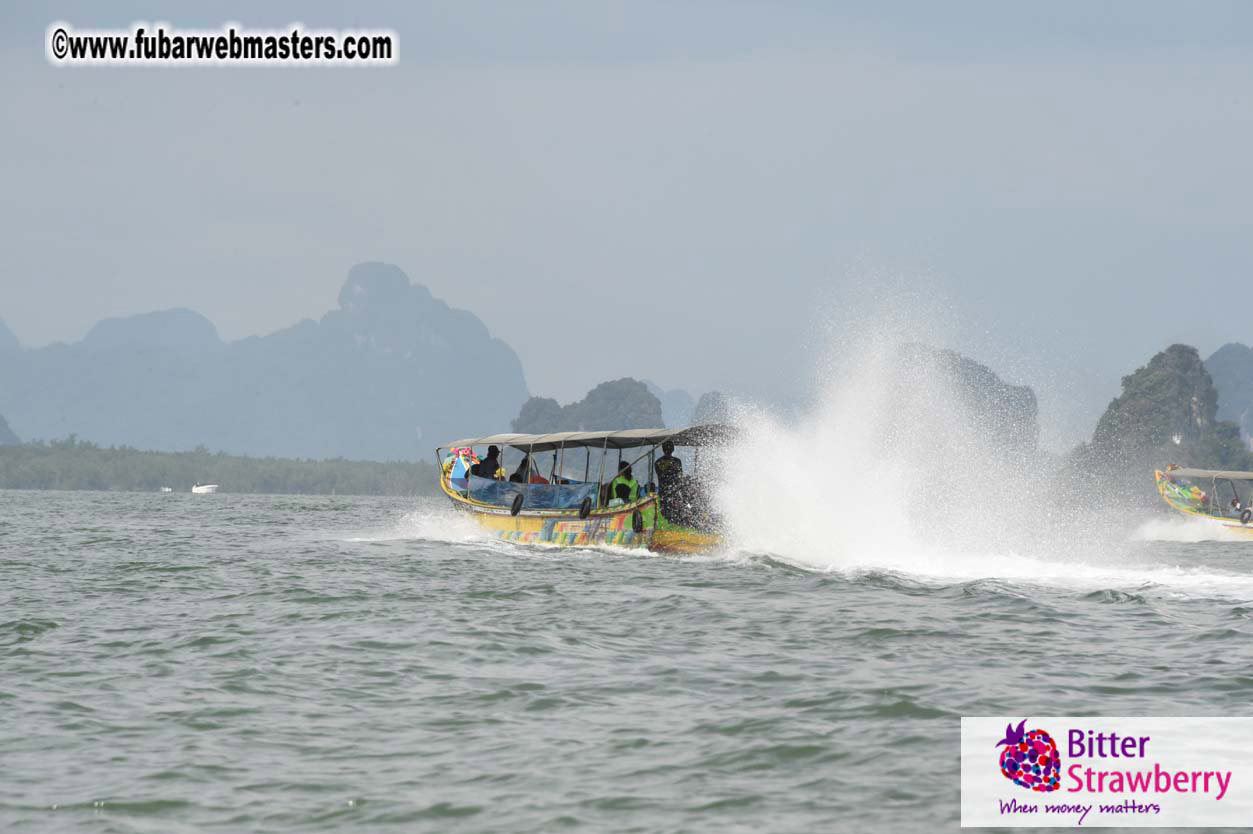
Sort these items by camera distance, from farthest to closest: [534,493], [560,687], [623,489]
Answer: [534,493] → [623,489] → [560,687]

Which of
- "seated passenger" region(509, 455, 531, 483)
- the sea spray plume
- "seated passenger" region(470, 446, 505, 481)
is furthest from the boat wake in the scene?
"seated passenger" region(470, 446, 505, 481)

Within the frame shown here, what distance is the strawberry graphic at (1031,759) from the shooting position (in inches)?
344

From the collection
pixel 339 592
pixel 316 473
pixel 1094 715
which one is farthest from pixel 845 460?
pixel 316 473

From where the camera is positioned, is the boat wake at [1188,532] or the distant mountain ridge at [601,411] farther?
the distant mountain ridge at [601,411]

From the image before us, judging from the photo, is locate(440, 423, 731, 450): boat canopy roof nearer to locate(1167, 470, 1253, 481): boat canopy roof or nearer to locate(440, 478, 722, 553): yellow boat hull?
locate(440, 478, 722, 553): yellow boat hull

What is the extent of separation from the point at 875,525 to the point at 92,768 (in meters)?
21.5

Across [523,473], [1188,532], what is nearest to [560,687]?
[523,473]

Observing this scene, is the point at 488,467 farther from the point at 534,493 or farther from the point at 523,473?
the point at 534,493

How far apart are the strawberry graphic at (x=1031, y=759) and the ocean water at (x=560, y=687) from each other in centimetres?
42

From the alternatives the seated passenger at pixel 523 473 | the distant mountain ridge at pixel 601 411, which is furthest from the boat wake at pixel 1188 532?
the distant mountain ridge at pixel 601 411

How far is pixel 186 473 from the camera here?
122 m

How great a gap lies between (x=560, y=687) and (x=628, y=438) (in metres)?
17.6

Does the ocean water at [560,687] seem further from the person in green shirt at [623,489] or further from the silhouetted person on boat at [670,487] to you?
the person in green shirt at [623,489]

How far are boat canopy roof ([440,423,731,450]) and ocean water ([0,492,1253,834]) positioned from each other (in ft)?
18.5
